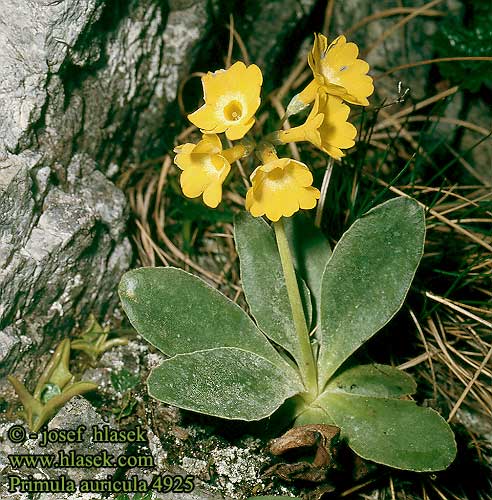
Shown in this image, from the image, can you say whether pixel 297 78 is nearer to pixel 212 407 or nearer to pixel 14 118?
pixel 14 118

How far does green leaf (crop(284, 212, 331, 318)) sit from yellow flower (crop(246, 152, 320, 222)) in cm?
40

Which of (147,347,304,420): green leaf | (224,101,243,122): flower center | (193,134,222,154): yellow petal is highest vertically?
(224,101,243,122): flower center

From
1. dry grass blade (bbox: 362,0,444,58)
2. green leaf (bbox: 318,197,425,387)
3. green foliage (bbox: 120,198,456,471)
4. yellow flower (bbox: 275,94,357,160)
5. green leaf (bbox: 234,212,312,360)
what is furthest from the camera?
dry grass blade (bbox: 362,0,444,58)

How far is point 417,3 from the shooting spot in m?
2.83

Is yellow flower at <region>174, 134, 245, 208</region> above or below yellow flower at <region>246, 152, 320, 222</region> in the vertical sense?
above

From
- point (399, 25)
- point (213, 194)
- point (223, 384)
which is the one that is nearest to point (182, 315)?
point (223, 384)

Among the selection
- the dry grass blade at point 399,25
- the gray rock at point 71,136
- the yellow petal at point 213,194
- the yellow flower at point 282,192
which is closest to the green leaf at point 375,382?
the yellow flower at point 282,192

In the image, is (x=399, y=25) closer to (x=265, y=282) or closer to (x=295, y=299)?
(x=265, y=282)

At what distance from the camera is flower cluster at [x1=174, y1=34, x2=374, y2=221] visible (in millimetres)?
1515

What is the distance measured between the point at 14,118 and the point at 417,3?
71.2 inches

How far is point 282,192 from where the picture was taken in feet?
5.20

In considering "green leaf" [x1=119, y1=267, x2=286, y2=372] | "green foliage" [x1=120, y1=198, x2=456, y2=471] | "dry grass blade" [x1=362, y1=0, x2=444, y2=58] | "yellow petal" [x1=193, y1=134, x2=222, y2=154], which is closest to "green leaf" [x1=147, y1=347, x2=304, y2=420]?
"green foliage" [x1=120, y1=198, x2=456, y2=471]

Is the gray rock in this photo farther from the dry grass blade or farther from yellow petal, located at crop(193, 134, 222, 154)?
the dry grass blade

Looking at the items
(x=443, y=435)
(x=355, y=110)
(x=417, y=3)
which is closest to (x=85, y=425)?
(x=443, y=435)
